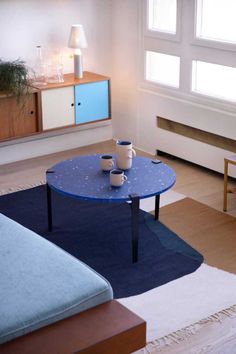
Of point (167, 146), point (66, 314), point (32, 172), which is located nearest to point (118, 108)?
point (167, 146)

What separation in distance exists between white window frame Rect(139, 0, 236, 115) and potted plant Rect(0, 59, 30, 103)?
103 cm

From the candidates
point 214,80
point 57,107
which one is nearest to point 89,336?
point 214,80

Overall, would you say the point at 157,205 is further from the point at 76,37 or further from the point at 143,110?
the point at 76,37

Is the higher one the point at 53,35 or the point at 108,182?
the point at 53,35

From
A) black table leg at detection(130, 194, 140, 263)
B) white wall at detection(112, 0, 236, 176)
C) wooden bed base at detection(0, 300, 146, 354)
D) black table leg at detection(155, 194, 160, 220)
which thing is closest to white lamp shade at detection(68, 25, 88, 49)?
white wall at detection(112, 0, 236, 176)

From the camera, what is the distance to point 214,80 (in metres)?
4.77

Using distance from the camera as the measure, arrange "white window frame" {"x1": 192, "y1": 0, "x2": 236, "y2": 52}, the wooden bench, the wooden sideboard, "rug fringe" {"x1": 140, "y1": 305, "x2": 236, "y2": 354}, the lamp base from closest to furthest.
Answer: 1. "rug fringe" {"x1": 140, "y1": 305, "x2": 236, "y2": 354}
2. the wooden bench
3. "white window frame" {"x1": 192, "y1": 0, "x2": 236, "y2": 52}
4. the wooden sideboard
5. the lamp base

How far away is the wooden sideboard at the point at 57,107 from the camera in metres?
4.86

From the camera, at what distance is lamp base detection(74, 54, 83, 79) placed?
5215 millimetres

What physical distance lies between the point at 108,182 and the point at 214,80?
1.47 metres

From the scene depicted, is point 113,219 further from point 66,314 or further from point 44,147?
point 66,314

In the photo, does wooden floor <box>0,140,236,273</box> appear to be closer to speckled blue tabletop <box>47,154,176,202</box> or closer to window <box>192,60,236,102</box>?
speckled blue tabletop <box>47,154,176,202</box>

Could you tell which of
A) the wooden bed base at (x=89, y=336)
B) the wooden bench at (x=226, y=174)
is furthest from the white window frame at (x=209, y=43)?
the wooden bed base at (x=89, y=336)

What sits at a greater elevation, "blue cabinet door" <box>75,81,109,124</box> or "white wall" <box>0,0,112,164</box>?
"white wall" <box>0,0,112,164</box>
